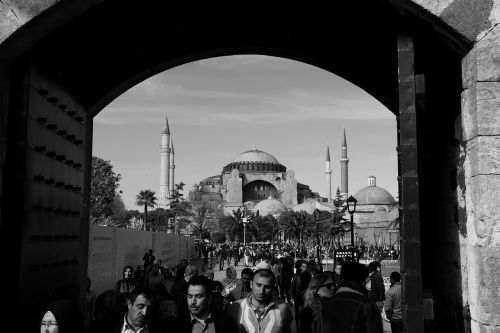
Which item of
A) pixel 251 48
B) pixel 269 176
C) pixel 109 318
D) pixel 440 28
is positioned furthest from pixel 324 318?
pixel 269 176

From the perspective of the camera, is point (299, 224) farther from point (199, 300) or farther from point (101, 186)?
point (199, 300)

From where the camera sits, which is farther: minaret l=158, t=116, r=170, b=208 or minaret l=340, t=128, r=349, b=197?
minaret l=340, t=128, r=349, b=197

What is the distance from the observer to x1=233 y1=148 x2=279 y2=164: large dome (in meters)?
123

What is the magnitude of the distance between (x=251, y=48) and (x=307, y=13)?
3.38 ft

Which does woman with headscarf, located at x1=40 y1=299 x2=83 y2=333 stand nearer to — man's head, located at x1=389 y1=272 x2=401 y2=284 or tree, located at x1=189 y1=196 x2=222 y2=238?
man's head, located at x1=389 y1=272 x2=401 y2=284

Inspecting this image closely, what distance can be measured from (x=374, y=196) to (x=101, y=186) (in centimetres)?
7083

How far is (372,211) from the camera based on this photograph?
324ft

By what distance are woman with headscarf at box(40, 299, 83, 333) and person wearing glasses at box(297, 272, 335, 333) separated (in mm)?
2518

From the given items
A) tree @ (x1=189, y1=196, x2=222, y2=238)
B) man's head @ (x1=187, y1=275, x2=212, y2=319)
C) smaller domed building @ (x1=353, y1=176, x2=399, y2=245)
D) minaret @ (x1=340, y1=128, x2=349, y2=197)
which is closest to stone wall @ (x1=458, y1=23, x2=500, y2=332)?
man's head @ (x1=187, y1=275, x2=212, y2=319)

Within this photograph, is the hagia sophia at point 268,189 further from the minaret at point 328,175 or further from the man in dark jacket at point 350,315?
the man in dark jacket at point 350,315

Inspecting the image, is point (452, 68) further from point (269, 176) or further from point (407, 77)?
point (269, 176)

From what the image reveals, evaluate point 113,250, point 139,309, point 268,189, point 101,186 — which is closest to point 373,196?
point 268,189

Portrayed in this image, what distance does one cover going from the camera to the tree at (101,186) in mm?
37562

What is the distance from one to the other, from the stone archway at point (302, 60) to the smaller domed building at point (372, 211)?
69146mm
